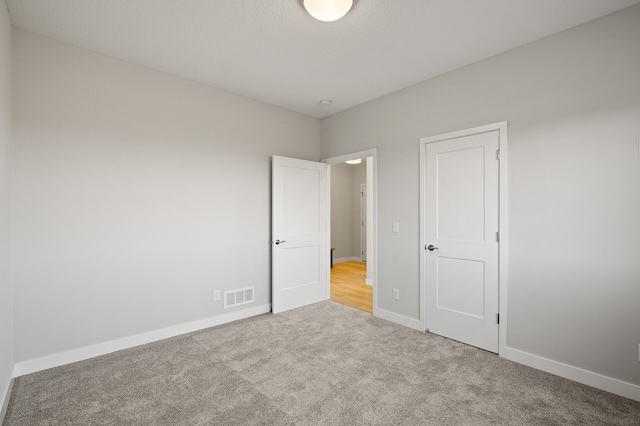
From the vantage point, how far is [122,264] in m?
2.87

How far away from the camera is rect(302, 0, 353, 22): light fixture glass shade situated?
79.0 inches

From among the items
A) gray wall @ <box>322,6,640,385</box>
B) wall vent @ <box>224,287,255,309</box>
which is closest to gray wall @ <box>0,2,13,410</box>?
wall vent @ <box>224,287,255,309</box>

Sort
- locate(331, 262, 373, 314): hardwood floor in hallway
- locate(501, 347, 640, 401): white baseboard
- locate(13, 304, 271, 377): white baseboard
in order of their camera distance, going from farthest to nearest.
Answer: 1. locate(331, 262, 373, 314): hardwood floor in hallway
2. locate(13, 304, 271, 377): white baseboard
3. locate(501, 347, 640, 401): white baseboard

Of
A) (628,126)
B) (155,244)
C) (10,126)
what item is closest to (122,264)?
(155,244)

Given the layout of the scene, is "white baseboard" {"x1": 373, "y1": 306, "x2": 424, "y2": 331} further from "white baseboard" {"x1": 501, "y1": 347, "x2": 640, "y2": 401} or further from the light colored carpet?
"white baseboard" {"x1": 501, "y1": 347, "x2": 640, "y2": 401}

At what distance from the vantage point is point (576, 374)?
2.33m

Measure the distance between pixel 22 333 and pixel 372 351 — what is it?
2.92 m

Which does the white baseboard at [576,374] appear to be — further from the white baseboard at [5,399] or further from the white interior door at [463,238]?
the white baseboard at [5,399]

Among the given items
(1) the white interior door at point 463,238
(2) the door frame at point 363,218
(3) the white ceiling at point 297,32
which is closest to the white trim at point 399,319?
(1) the white interior door at point 463,238

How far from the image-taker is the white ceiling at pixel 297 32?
215cm

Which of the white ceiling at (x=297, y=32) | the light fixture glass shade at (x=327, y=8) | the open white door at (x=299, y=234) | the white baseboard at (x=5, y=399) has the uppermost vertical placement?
the white ceiling at (x=297, y=32)

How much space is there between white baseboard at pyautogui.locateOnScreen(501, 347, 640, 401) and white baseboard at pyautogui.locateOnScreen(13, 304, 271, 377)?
2854 mm

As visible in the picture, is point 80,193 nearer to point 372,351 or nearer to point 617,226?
point 372,351

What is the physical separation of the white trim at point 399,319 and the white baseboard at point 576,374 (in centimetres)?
88
